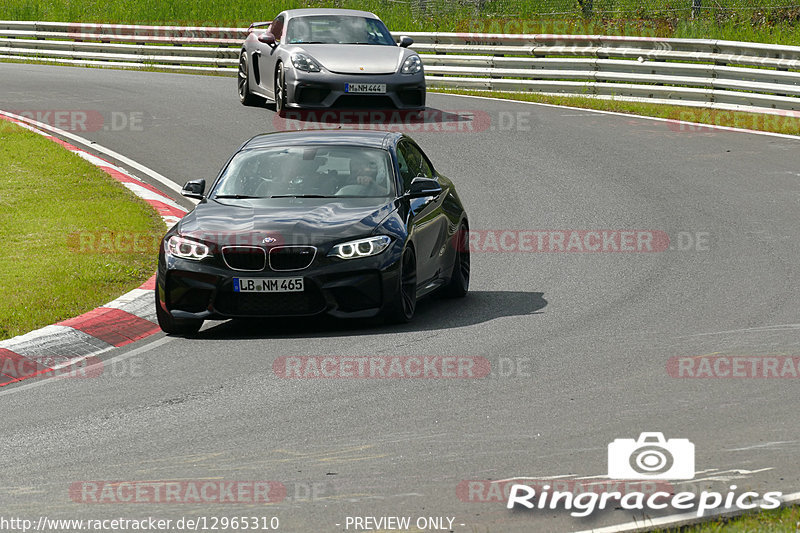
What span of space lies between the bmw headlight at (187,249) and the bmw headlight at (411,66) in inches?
434

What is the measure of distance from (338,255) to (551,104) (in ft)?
49.2

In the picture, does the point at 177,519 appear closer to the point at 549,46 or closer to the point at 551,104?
the point at 551,104

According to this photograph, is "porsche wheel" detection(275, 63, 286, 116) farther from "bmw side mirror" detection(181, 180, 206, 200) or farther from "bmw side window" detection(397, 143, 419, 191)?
"bmw side mirror" detection(181, 180, 206, 200)

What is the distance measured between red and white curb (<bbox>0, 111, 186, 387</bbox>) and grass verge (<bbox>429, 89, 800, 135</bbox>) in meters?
12.2

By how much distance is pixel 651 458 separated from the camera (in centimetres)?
636

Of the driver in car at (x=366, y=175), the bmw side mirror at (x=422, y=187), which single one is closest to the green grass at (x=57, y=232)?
the driver in car at (x=366, y=175)

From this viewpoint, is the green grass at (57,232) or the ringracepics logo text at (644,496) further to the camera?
the green grass at (57,232)

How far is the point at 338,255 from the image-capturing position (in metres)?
9.55

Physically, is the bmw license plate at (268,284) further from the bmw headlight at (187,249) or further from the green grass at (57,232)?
the green grass at (57,232)

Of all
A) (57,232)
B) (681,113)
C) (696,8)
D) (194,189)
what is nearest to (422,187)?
(194,189)

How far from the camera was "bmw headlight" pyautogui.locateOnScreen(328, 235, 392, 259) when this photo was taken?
9.56 m

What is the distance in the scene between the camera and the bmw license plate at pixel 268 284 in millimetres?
9453

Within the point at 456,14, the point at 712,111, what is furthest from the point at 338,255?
the point at 456,14

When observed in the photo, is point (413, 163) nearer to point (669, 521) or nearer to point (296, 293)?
point (296, 293)
